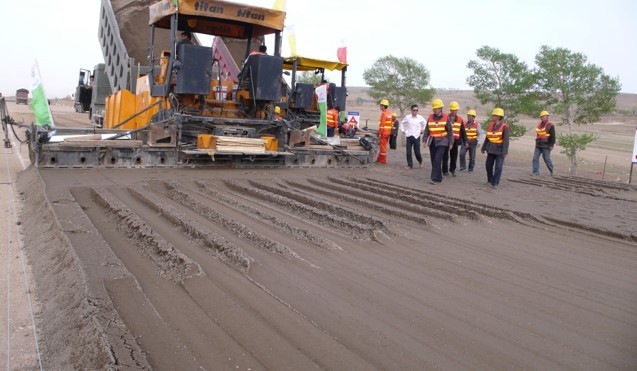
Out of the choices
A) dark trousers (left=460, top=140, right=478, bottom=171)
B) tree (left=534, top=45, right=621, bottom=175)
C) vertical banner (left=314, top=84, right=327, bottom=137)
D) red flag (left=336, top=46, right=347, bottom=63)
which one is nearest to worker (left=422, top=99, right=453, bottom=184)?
vertical banner (left=314, top=84, right=327, bottom=137)

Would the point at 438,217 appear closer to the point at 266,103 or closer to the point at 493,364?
the point at 493,364

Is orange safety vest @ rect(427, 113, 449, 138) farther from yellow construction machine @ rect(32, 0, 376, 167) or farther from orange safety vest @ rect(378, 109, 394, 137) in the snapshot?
orange safety vest @ rect(378, 109, 394, 137)

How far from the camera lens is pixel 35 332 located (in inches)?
134

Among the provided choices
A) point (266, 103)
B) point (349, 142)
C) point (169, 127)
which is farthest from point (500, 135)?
point (169, 127)

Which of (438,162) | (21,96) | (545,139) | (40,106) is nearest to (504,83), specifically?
(545,139)

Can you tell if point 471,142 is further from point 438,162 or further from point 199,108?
point 199,108

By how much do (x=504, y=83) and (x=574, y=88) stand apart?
9.15 feet

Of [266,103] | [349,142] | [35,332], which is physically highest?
[266,103]

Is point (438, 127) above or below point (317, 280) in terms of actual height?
above

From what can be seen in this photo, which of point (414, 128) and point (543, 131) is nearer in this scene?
point (414, 128)

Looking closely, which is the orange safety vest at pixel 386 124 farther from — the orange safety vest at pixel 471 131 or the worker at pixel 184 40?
the worker at pixel 184 40

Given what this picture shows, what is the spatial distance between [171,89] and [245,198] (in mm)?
3287

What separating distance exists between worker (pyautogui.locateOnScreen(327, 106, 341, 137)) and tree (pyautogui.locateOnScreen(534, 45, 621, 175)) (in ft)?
21.4

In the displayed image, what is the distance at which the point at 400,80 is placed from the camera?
29875 millimetres
